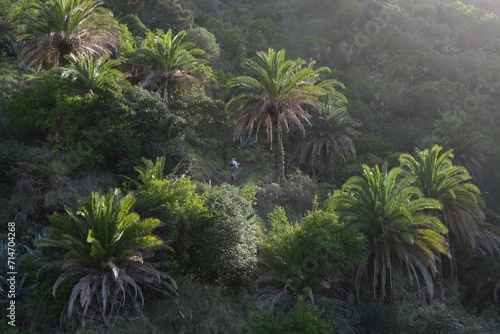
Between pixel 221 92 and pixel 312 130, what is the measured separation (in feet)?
19.6

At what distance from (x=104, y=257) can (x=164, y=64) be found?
1367 centimetres

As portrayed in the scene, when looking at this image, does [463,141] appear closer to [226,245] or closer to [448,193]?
[448,193]

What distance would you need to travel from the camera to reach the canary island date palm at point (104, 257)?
14.1 m

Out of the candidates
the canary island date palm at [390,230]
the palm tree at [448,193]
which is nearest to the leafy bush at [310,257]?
the canary island date palm at [390,230]

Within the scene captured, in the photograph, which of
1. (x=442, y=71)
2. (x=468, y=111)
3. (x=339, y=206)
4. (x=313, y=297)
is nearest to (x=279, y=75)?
(x=339, y=206)

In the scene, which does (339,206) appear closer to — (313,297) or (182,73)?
(313,297)

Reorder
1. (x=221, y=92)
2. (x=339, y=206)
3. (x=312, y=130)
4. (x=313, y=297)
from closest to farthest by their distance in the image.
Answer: (x=313, y=297)
(x=339, y=206)
(x=312, y=130)
(x=221, y=92)

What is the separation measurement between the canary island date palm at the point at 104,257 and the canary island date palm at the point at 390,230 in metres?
6.67

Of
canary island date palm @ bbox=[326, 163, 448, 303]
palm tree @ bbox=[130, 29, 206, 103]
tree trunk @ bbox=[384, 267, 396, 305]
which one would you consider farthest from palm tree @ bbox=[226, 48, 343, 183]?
tree trunk @ bbox=[384, 267, 396, 305]

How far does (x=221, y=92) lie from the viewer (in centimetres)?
3170

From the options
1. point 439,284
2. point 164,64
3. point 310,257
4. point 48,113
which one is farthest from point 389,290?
point 164,64

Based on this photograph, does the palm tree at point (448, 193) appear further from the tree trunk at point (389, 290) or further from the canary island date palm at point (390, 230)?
the tree trunk at point (389, 290)

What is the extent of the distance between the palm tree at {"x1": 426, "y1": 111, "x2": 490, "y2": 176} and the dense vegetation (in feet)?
0.37

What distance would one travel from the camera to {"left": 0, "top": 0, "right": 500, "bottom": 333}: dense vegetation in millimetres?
14828
